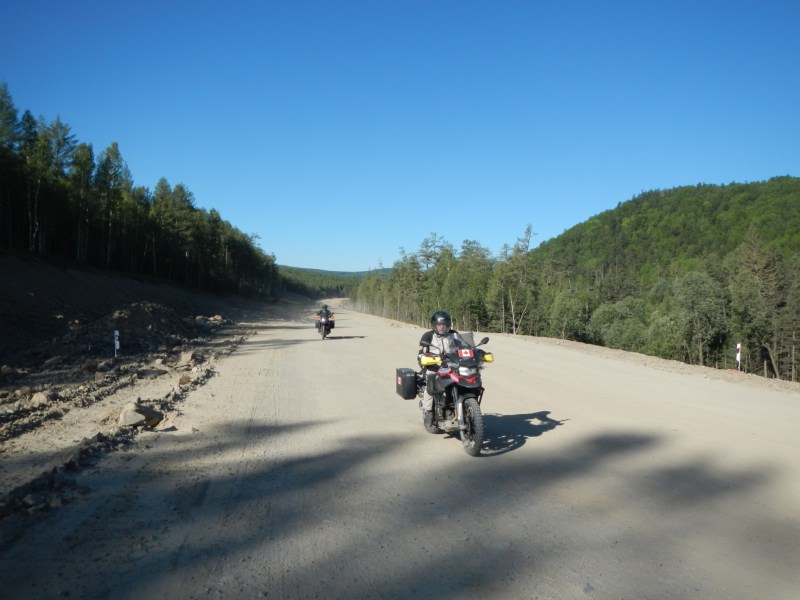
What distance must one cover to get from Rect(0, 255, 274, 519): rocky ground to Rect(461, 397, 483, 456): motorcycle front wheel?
4373 millimetres

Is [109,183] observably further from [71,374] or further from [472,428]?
[472,428]

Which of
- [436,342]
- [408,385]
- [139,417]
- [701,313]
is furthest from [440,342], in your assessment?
[701,313]

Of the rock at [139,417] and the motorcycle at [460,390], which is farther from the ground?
the motorcycle at [460,390]

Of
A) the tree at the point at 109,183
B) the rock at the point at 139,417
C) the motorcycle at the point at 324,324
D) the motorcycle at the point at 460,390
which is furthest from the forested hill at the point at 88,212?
the motorcycle at the point at 460,390

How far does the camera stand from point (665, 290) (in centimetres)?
7575

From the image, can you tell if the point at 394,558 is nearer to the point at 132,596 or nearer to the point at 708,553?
the point at 132,596

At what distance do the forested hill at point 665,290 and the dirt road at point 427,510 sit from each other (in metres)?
40.1

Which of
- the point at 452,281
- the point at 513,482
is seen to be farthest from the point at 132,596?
the point at 452,281

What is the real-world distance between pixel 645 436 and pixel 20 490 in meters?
7.70

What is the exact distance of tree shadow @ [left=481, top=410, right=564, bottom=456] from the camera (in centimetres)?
682

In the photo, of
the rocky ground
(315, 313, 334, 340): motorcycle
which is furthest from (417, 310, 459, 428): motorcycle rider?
(315, 313, 334, 340): motorcycle

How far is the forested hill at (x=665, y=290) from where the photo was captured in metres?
42.6

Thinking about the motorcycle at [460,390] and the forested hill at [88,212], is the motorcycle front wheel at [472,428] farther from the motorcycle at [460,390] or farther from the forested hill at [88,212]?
the forested hill at [88,212]

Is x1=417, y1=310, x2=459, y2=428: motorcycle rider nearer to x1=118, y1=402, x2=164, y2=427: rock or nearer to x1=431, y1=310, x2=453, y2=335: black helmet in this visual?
x1=431, y1=310, x2=453, y2=335: black helmet
